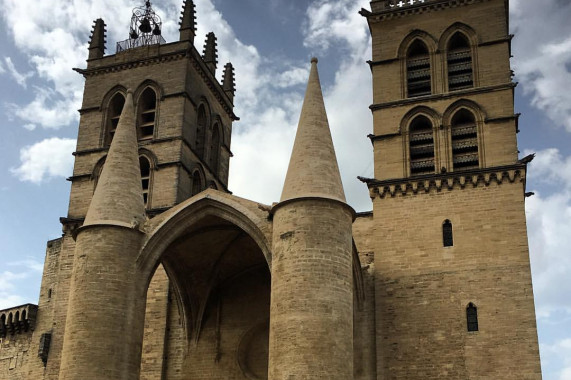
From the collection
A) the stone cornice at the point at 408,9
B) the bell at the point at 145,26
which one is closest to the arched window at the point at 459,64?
the stone cornice at the point at 408,9

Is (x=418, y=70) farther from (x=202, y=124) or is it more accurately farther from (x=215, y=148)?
(x=215, y=148)

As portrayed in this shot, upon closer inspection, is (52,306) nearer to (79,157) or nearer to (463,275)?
(79,157)

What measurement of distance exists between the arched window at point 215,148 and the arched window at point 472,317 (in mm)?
9940

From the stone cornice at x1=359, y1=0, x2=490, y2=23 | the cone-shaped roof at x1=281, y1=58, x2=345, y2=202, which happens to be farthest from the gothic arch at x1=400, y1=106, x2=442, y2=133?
the cone-shaped roof at x1=281, y1=58, x2=345, y2=202

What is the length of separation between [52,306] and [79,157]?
417 cm

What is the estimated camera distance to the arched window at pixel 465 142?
1892 centimetres

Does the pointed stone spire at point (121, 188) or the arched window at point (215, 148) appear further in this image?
the arched window at point (215, 148)

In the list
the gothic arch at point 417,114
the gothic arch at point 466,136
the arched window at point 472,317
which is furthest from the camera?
the gothic arch at point 417,114

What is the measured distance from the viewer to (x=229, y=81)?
26859 mm

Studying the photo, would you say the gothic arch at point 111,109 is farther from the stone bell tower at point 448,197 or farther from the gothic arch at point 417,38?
the gothic arch at point 417,38

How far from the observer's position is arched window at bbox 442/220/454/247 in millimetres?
18109

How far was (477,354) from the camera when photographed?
54.9 feet

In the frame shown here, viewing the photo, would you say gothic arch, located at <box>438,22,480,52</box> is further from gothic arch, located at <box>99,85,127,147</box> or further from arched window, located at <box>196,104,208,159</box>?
gothic arch, located at <box>99,85,127,147</box>

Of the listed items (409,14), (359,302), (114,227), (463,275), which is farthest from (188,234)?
(409,14)
